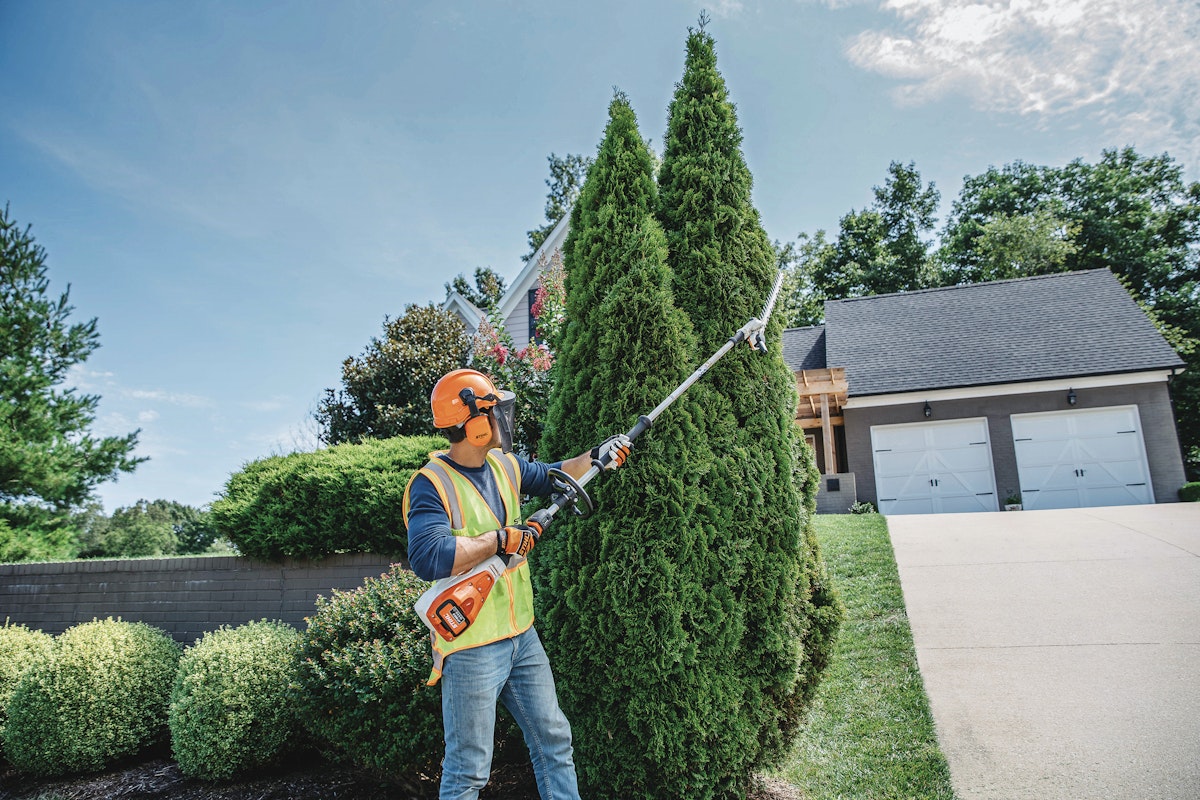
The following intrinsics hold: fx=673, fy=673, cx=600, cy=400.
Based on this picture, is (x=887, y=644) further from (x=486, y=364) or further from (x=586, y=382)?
(x=486, y=364)

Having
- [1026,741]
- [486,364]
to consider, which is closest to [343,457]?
[486,364]

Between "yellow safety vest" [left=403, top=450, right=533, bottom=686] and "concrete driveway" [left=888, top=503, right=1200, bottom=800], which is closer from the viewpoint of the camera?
"yellow safety vest" [left=403, top=450, right=533, bottom=686]

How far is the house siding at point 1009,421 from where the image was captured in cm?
1454

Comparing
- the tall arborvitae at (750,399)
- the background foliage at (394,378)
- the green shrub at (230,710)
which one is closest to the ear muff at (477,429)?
the tall arborvitae at (750,399)

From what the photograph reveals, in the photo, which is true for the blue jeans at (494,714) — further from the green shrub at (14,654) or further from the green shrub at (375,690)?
the green shrub at (14,654)

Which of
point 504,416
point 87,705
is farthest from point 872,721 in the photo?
point 87,705

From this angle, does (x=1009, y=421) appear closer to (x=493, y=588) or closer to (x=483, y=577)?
(x=493, y=588)

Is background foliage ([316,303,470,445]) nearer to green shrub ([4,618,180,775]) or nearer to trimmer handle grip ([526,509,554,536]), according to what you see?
green shrub ([4,618,180,775])

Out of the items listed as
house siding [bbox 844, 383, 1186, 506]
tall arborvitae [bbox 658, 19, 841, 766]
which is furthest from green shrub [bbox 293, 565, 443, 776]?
house siding [bbox 844, 383, 1186, 506]

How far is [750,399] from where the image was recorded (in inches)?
154

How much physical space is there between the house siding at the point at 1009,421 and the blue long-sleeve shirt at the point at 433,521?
577 inches

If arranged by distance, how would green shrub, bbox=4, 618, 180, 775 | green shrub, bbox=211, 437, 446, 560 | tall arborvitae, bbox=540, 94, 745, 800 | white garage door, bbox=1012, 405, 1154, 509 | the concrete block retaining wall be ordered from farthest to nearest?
white garage door, bbox=1012, 405, 1154, 509 → the concrete block retaining wall → green shrub, bbox=211, 437, 446, 560 → green shrub, bbox=4, 618, 180, 775 → tall arborvitae, bbox=540, 94, 745, 800

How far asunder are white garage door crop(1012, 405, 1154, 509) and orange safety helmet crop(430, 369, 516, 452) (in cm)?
1566

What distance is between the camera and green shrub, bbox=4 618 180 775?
5238 millimetres
